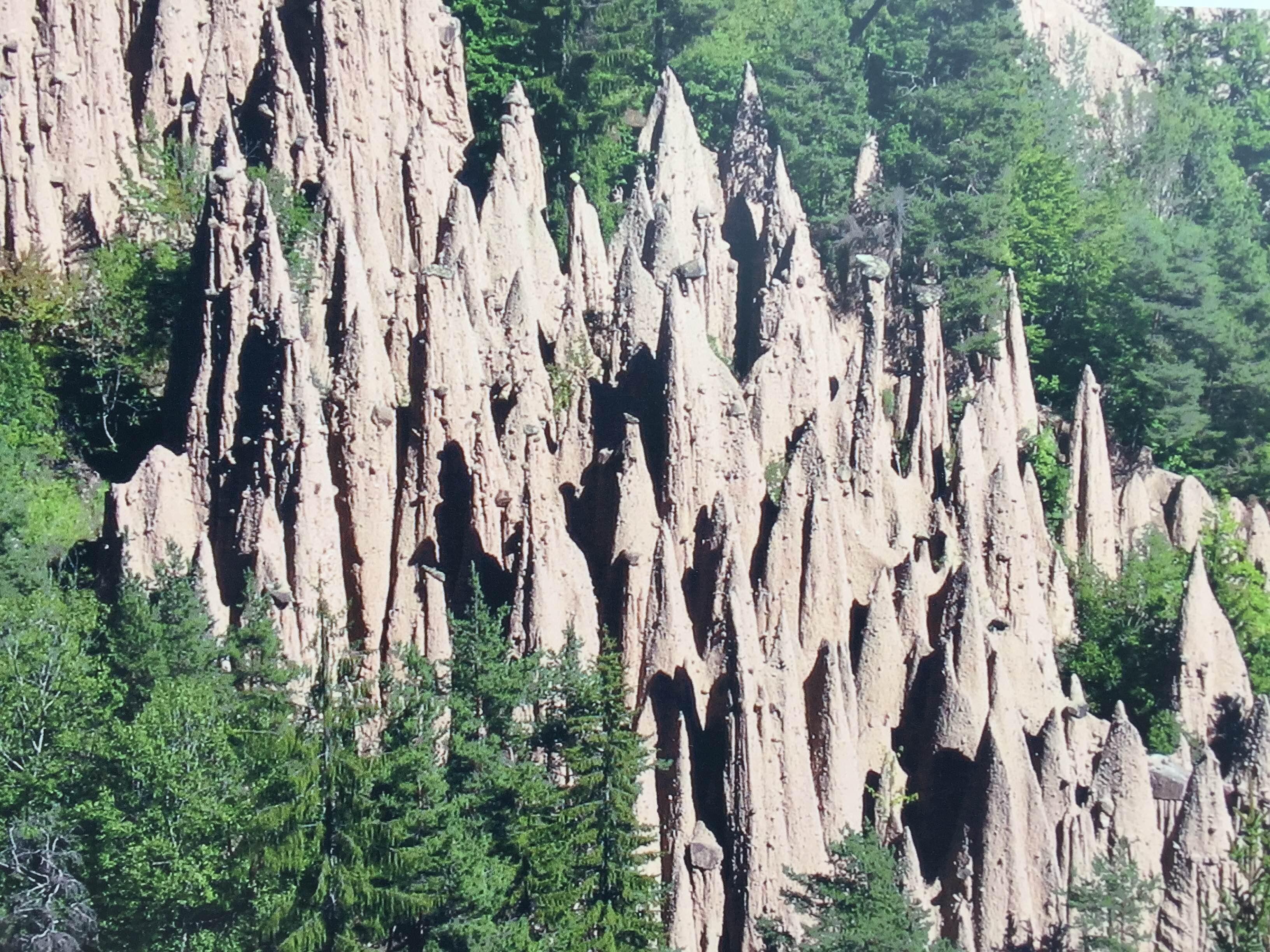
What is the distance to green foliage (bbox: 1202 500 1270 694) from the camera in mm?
26641

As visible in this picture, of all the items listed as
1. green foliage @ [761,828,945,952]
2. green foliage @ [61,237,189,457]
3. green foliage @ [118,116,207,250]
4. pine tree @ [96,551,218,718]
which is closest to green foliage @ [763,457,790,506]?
green foliage @ [761,828,945,952]

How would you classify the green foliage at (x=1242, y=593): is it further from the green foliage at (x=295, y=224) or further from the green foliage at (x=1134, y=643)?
the green foliage at (x=295, y=224)

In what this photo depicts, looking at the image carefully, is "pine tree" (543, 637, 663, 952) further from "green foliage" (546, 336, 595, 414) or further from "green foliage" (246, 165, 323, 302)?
"green foliage" (246, 165, 323, 302)

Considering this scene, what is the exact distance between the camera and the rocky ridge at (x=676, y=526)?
2094cm

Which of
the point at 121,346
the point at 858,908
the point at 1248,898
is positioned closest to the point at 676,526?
the point at 858,908

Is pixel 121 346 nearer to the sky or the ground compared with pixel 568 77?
nearer to the ground

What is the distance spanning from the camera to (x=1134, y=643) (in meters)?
25.7

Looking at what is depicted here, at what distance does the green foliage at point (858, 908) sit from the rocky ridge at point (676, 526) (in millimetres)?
480

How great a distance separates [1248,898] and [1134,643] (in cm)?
547

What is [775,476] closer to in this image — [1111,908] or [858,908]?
[858,908]

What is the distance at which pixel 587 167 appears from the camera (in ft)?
101

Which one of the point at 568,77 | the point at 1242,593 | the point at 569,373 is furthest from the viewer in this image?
the point at 568,77

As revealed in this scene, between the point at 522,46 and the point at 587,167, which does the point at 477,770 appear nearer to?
the point at 587,167

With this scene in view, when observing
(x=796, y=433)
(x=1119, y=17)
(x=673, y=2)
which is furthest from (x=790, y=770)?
(x=1119, y=17)
